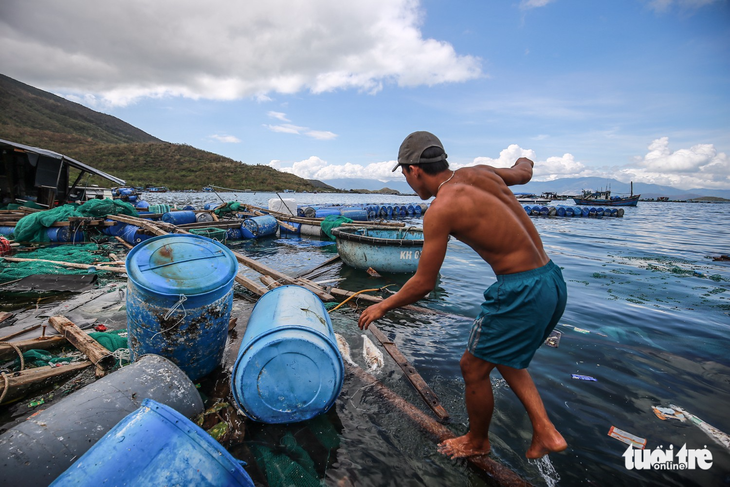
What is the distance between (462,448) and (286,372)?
5.99ft

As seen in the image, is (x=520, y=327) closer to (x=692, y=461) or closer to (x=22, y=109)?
(x=692, y=461)

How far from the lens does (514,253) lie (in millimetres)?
2551

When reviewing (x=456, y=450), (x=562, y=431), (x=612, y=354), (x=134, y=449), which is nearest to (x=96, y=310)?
(x=134, y=449)

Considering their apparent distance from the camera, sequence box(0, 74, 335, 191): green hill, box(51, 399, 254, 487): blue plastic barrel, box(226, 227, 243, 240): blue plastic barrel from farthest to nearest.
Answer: box(0, 74, 335, 191): green hill → box(226, 227, 243, 240): blue plastic barrel → box(51, 399, 254, 487): blue plastic barrel

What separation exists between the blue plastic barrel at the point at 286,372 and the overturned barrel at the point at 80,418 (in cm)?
51

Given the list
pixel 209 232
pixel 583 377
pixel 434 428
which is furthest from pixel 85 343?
pixel 209 232

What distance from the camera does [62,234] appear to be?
11.3 m

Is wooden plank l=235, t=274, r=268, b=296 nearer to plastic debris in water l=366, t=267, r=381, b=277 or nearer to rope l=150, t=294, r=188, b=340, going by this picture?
rope l=150, t=294, r=188, b=340

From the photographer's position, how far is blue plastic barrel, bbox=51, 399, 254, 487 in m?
1.52

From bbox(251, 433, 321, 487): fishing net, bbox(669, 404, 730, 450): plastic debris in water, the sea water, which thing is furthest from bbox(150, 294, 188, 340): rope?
bbox(669, 404, 730, 450): plastic debris in water

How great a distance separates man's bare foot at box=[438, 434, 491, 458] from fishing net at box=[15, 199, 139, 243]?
14.4 metres

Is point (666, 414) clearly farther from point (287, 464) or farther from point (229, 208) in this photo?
point (229, 208)

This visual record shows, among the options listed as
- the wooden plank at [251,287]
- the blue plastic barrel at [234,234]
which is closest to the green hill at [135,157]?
the blue plastic barrel at [234,234]

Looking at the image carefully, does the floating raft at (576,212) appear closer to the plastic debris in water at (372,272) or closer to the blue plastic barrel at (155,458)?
the plastic debris in water at (372,272)
